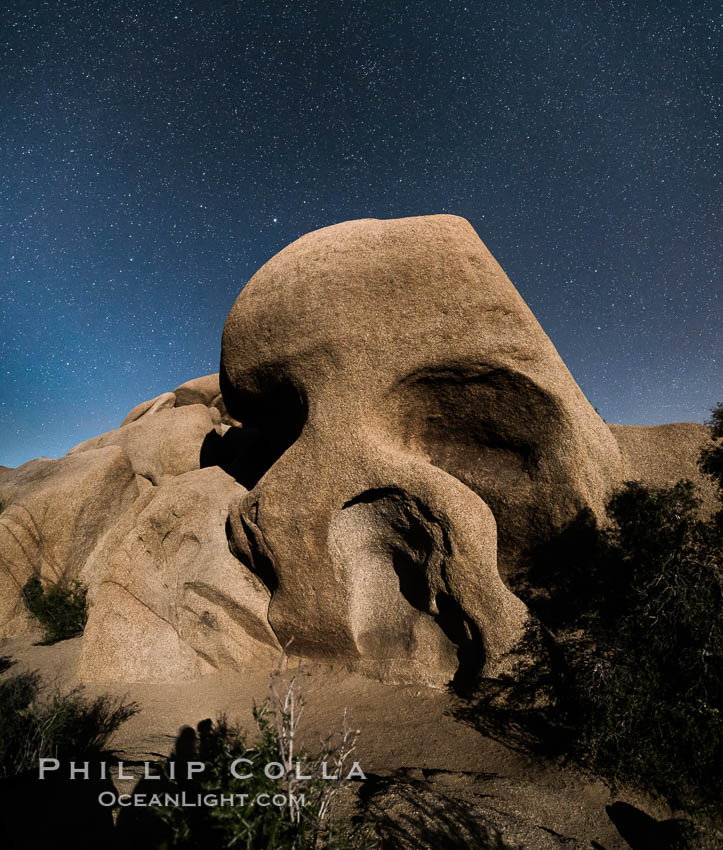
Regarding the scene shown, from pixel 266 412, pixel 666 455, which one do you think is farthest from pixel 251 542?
pixel 666 455

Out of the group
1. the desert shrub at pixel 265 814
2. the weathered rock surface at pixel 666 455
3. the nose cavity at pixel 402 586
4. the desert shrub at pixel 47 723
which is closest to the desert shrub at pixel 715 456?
the weathered rock surface at pixel 666 455

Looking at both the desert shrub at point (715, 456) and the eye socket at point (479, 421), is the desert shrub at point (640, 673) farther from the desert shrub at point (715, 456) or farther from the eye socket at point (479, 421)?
the eye socket at point (479, 421)

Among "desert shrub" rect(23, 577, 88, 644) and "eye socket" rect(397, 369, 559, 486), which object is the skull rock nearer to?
"eye socket" rect(397, 369, 559, 486)

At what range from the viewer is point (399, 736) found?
6.03 metres

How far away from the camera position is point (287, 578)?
790 centimetres

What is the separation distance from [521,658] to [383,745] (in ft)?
7.45

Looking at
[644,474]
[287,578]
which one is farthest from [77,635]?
[644,474]

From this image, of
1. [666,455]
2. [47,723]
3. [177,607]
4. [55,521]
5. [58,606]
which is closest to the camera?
[47,723]

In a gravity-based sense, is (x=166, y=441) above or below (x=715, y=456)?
above

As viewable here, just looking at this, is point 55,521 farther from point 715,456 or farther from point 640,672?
point 715,456

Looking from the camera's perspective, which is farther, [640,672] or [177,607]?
[177,607]

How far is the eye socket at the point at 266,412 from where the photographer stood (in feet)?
28.2

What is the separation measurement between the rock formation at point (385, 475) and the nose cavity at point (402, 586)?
0.09 ft

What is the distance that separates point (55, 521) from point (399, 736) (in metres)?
9.92
